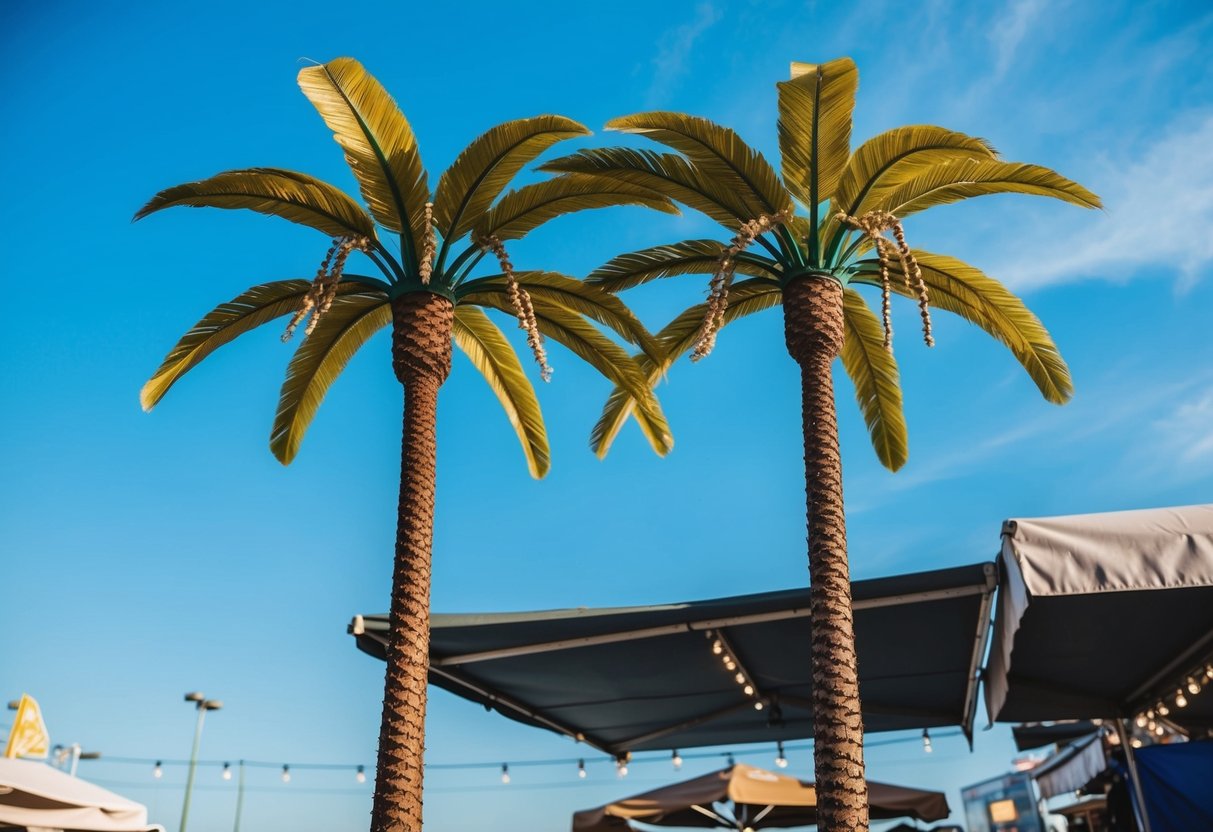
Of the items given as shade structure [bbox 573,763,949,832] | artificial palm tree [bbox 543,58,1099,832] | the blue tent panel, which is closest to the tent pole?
the blue tent panel

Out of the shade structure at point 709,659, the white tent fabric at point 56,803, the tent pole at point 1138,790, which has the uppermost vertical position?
the shade structure at point 709,659

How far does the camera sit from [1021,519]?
20.6 feet

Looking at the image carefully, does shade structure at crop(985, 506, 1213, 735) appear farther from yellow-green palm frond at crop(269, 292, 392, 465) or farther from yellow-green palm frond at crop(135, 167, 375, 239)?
yellow-green palm frond at crop(269, 292, 392, 465)

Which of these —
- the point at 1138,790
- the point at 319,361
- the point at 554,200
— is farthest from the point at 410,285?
the point at 1138,790

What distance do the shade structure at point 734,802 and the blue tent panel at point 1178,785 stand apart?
3.78m

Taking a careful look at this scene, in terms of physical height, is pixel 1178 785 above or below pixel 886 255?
below

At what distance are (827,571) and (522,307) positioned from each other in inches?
152

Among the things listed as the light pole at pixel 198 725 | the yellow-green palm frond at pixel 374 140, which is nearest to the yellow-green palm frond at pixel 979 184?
the yellow-green palm frond at pixel 374 140

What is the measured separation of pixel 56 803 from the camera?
10.1 metres

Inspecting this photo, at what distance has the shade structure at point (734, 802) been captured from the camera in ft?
35.8

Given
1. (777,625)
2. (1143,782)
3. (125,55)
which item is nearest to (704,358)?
(777,625)

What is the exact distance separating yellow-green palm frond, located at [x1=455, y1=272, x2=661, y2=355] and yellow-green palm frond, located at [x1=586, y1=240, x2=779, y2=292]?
32cm

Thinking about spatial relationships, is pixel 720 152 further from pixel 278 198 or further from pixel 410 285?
pixel 278 198

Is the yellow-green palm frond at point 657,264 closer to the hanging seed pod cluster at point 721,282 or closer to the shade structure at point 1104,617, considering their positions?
the hanging seed pod cluster at point 721,282
